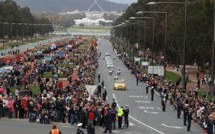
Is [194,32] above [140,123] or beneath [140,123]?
above

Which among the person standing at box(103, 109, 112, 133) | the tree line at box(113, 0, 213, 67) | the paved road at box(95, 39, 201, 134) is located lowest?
the paved road at box(95, 39, 201, 134)

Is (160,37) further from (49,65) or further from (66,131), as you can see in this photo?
(66,131)

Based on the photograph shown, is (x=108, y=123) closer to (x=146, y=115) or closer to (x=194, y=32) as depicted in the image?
(x=146, y=115)

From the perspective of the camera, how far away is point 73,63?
3570 inches

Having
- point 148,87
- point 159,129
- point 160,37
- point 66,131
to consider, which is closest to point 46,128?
point 66,131

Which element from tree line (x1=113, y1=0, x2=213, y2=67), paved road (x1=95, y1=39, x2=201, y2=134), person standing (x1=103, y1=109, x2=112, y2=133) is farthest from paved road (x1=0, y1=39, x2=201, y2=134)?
tree line (x1=113, y1=0, x2=213, y2=67)

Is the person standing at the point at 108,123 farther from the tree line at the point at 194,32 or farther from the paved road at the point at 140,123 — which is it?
the tree line at the point at 194,32

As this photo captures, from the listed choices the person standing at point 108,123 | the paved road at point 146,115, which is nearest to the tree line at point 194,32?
the paved road at point 146,115

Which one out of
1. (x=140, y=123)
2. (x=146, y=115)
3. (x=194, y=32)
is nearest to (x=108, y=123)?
(x=140, y=123)

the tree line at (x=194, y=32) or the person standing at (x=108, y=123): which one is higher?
the tree line at (x=194, y=32)

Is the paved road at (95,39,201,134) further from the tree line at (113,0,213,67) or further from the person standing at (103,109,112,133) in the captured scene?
the tree line at (113,0,213,67)

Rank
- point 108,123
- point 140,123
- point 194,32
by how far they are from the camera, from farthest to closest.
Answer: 1. point 194,32
2. point 140,123
3. point 108,123

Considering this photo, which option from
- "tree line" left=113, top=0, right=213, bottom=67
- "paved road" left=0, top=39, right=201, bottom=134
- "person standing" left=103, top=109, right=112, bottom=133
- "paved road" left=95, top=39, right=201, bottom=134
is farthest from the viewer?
"tree line" left=113, top=0, right=213, bottom=67

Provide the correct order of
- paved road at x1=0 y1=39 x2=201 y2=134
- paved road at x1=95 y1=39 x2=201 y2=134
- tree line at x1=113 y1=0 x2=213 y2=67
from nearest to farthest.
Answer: paved road at x1=0 y1=39 x2=201 y2=134 < paved road at x1=95 y1=39 x2=201 y2=134 < tree line at x1=113 y1=0 x2=213 y2=67
